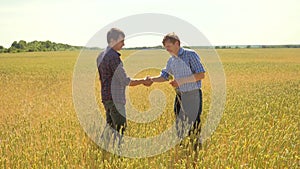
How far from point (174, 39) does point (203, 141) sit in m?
1.43

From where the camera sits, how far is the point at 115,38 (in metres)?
3.97

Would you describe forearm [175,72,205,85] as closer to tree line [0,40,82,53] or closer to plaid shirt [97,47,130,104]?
plaid shirt [97,47,130,104]

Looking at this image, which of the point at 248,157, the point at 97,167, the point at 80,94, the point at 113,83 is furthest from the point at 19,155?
the point at 80,94

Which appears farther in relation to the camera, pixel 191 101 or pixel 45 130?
pixel 45 130

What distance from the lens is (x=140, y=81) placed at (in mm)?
4555

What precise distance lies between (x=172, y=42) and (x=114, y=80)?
895mm

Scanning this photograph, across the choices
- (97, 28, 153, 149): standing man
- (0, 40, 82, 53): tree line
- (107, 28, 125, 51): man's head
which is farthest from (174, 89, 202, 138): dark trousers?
(0, 40, 82, 53): tree line

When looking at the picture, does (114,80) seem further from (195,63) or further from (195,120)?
(195,120)

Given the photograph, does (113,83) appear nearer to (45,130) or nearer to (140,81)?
(140,81)

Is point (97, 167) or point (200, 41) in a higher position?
point (200, 41)

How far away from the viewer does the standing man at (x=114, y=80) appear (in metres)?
4.03

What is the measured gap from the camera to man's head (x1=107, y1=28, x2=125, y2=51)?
395 cm

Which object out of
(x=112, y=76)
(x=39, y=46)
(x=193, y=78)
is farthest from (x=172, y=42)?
(x=39, y=46)

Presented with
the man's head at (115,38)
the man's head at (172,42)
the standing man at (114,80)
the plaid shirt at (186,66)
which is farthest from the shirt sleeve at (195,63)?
the man's head at (115,38)
